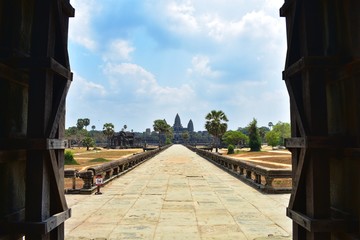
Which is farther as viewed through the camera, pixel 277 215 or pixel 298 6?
pixel 277 215

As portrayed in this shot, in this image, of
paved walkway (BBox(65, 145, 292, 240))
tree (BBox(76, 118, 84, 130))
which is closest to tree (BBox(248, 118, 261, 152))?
paved walkway (BBox(65, 145, 292, 240))

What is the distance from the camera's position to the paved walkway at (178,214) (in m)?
6.64

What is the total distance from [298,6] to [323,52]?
0.75m

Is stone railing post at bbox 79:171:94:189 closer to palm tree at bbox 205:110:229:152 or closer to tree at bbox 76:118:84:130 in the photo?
palm tree at bbox 205:110:229:152

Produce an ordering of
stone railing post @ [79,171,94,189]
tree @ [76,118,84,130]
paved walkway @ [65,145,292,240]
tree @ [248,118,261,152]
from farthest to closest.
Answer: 1. tree @ [76,118,84,130]
2. tree @ [248,118,261,152]
3. stone railing post @ [79,171,94,189]
4. paved walkway @ [65,145,292,240]

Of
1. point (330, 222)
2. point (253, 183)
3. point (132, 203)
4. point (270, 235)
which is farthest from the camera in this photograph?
point (253, 183)

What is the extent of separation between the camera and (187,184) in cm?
1462

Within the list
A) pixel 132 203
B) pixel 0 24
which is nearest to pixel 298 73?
pixel 0 24

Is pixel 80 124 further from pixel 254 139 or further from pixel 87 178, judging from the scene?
pixel 87 178

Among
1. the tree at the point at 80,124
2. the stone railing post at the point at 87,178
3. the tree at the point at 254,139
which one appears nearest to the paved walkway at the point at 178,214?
Answer: the stone railing post at the point at 87,178

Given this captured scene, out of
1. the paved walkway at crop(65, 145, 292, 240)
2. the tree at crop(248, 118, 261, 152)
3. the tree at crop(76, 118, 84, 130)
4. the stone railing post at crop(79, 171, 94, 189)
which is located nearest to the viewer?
the paved walkway at crop(65, 145, 292, 240)

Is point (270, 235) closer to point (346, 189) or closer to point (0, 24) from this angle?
point (346, 189)

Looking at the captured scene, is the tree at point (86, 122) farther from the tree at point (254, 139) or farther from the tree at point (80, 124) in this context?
the tree at point (254, 139)

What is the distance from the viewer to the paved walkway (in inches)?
261
